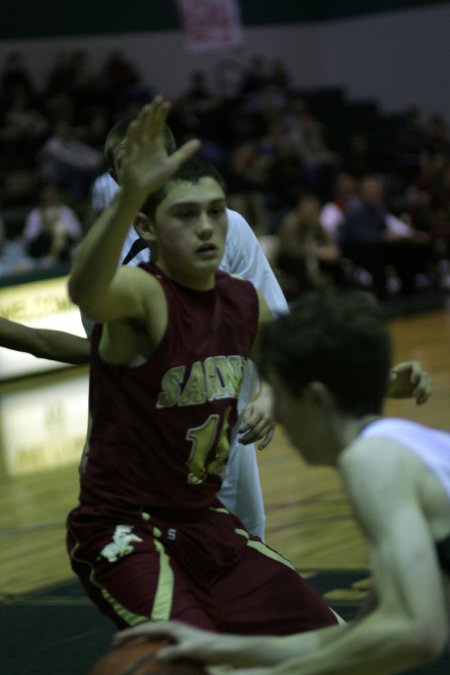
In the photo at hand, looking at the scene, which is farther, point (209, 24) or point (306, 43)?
point (306, 43)

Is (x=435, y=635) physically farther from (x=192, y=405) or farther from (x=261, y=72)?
(x=261, y=72)

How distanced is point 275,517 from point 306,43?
17.9 m

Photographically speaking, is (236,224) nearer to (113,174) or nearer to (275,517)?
(113,174)

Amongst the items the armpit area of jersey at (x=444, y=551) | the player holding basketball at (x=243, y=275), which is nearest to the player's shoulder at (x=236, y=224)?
the player holding basketball at (x=243, y=275)

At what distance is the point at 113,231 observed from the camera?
2527 mm

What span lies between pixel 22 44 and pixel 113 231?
17.1 m

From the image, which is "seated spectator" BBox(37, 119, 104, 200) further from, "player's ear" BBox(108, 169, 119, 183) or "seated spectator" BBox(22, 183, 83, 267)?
"player's ear" BBox(108, 169, 119, 183)

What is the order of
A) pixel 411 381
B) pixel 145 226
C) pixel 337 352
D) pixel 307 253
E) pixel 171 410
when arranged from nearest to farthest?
pixel 337 352, pixel 171 410, pixel 145 226, pixel 411 381, pixel 307 253

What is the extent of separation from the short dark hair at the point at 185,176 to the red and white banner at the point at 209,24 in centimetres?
1520

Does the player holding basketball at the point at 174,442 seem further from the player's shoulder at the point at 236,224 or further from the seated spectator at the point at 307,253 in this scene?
the seated spectator at the point at 307,253

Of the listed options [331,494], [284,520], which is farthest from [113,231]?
[331,494]

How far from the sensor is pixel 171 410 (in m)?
2.91

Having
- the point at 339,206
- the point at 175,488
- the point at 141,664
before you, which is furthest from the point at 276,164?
the point at 141,664

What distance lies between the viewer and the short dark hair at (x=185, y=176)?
9.72 ft
